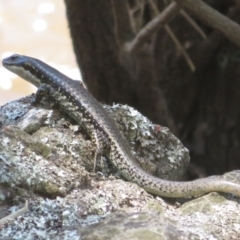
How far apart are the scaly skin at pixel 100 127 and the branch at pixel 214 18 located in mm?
859

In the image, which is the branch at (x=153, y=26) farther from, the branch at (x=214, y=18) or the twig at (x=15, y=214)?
the twig at (x=15, y=214)

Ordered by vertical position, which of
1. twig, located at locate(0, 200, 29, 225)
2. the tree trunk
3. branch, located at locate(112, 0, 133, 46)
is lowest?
twig, located at locate(0, 200, 29, 225)

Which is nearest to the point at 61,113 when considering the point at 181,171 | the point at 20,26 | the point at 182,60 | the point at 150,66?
the point at 181,171

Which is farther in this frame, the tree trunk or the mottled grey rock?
the tree trunk

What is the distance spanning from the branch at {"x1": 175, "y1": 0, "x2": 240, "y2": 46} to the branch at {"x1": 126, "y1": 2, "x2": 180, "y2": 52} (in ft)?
1.02

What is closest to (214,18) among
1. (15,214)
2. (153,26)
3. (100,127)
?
(153,26)

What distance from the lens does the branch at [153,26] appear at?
141 inches

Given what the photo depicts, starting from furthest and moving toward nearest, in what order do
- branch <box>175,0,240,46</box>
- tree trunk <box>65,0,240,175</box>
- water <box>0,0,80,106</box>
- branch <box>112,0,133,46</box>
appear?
water <box>0,0,80,106</box>, tree trunk <box>65,0,240,175</box>, branch <box>112,0,133,46</box>, branch <box>175,0,240,46</box>

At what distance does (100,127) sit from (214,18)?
3.79 ft

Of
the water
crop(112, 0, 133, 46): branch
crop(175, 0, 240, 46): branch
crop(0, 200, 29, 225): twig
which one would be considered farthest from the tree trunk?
crop(0, 200, 29, 225): twig

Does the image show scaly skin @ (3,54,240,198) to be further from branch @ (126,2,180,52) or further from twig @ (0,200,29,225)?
branch @ (126,2,180,52)

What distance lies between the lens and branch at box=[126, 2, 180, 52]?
3578 millimetres

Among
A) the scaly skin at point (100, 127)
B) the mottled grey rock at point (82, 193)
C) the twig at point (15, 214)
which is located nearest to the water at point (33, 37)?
the scaly skin at point (100, 127)

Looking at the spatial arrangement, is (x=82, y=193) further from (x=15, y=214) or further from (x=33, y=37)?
(x=33, y=37)
